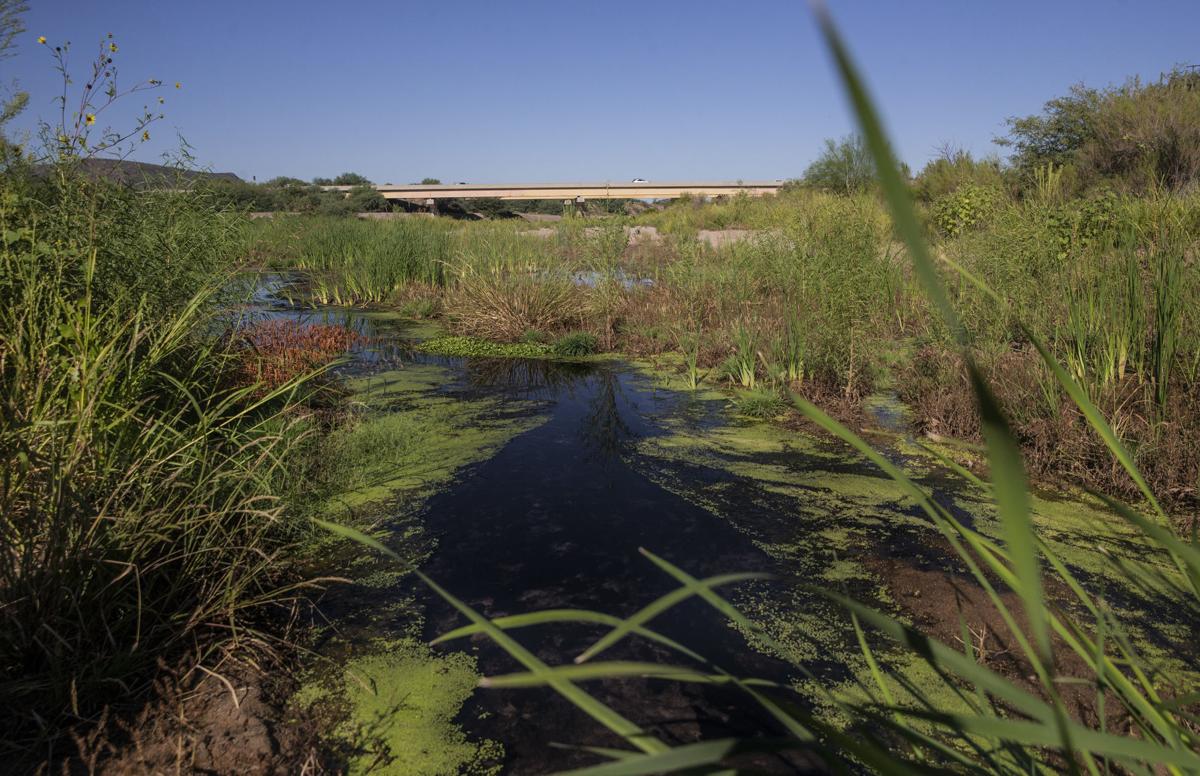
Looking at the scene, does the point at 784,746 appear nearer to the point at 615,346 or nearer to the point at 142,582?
the point at 142,582

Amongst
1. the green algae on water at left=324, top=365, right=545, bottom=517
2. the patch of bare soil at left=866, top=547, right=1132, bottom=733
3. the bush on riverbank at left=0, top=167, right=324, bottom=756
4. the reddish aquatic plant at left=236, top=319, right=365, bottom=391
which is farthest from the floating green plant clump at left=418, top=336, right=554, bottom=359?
the patch of bare soil at left=866, top=547, right=1132, bottom=733

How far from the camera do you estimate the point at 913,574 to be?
9.70ft

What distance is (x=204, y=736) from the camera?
1.91 m

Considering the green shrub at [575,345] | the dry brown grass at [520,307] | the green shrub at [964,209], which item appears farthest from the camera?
the green shrub at [964,209]

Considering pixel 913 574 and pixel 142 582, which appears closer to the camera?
pixel 142 582

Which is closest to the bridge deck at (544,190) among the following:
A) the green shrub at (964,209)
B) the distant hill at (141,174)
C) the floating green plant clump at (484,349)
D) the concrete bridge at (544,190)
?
the concrete bridge at (544,190)

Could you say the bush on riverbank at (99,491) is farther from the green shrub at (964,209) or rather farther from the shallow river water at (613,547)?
the green shrub at (964,209)

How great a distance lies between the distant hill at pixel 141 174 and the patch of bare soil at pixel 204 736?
232cm

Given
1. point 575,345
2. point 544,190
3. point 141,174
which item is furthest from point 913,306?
point 544,190

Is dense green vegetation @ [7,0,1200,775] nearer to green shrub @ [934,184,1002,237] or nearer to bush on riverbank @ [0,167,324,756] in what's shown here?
bush on riverbank @ [0,167,324,756]

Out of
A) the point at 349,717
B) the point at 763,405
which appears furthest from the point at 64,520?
the point at 763,405

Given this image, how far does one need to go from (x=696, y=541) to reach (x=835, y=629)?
79 centimetres

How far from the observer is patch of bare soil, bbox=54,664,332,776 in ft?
5.83

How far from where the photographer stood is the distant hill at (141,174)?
3312mm
